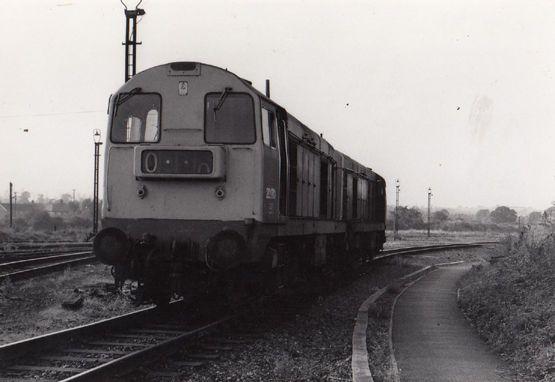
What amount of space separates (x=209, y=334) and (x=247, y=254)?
1249 mm

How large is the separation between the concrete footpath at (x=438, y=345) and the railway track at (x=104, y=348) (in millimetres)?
2384

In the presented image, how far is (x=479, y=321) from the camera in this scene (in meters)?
10.6

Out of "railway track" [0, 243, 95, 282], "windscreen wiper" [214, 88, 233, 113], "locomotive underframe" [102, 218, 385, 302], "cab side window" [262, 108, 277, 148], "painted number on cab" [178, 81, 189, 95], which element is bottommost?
"railway track" [0, 243, 95, 282]

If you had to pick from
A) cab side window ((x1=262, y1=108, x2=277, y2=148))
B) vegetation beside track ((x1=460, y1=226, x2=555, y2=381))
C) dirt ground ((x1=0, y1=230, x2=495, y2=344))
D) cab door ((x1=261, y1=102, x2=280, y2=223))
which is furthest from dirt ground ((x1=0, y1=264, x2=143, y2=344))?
vegetation beside track ((x1=460, y1=226, x2=555, y2=381))

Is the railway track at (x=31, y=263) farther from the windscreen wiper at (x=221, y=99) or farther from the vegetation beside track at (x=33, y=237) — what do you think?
the vegetation beside track at (x=33, y=237)

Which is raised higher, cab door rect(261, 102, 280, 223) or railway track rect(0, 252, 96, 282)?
cab door rect(261, 102, 280, 223)

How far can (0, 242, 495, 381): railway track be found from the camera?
6559 millimetres

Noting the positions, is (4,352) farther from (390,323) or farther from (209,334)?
(390,323)

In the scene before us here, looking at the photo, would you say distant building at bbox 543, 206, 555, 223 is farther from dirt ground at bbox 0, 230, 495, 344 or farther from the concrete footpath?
dirt ground at bbox 0, 230, 495, 344

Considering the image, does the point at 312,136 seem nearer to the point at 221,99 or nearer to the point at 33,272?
the point at 221,99

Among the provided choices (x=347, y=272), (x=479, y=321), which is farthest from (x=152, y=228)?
(x=347, y=272)

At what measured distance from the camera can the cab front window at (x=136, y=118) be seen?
30.5 ft

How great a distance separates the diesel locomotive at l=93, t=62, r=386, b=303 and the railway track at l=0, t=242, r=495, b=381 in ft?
1.78

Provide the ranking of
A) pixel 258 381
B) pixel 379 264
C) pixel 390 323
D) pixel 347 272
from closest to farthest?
pixel 258 381 < pixel 390 323 < pixel 347 272 < pixel 379 264
